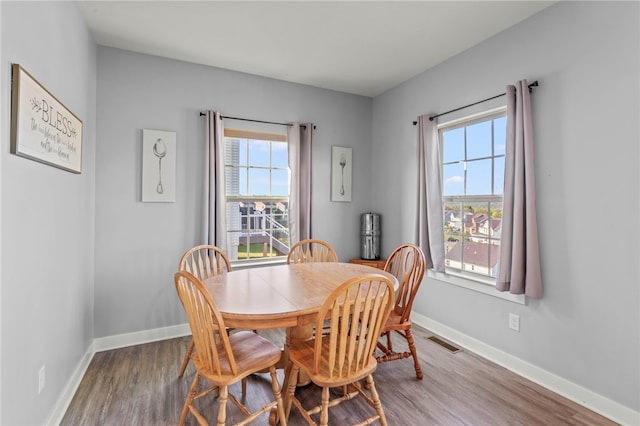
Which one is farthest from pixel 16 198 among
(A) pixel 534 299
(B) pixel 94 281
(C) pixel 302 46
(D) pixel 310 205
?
(A) pixel 534 299

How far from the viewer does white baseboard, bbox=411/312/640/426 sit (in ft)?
6.37

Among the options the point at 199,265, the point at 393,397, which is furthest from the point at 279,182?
the point at 393,397

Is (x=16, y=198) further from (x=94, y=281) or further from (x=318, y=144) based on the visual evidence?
(x=318, y=144)

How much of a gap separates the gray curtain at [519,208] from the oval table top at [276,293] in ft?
3.68

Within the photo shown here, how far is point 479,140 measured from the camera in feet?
9.70

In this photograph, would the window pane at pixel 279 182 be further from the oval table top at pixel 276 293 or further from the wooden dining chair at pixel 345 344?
the wooden dining chair at pixel 345 344

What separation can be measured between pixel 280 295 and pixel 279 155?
2.22 meters

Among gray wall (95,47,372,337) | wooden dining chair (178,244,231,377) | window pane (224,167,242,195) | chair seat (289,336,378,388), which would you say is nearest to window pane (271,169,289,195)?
window pane (224,167,242,195)

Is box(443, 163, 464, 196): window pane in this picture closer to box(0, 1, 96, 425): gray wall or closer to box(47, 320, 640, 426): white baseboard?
box(47, 320, 640, 426): white baseboard

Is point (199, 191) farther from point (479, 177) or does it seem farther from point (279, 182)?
point (479, 177)

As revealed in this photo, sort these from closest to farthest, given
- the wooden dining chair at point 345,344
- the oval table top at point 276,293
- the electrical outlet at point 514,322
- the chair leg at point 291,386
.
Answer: the wooden dining chair at point 345,344
the oval table top at point 276,293
the chair leg at point 291,386
the electrical outlet at point 514,322

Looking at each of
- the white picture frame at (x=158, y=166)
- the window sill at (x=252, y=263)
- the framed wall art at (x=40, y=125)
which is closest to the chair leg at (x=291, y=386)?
the framed wall art at (x=40, y=125)

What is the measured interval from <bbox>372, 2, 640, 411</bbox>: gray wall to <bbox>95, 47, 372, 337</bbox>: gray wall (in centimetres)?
251

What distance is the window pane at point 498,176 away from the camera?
2.75 meters
